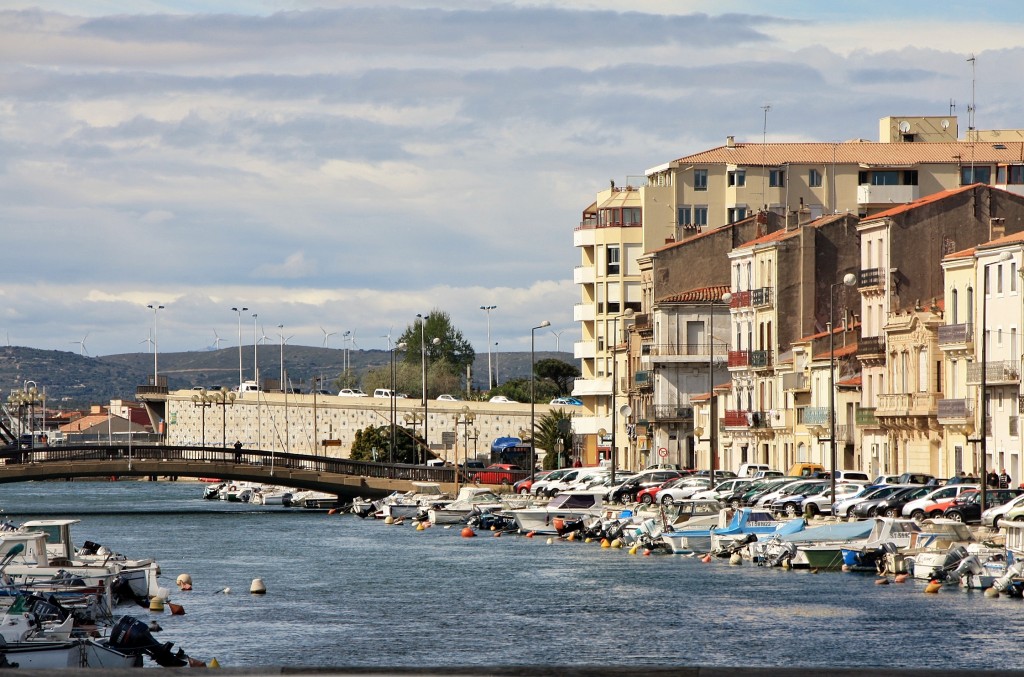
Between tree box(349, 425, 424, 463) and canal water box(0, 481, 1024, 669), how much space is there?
8385cm

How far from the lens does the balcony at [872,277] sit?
10175cm

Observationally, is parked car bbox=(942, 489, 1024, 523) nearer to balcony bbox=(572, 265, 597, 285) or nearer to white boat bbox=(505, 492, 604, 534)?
white boat bbox=(505, 492, 604, 534)

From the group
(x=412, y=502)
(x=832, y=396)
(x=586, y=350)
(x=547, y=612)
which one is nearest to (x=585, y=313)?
(x=586, y=350)

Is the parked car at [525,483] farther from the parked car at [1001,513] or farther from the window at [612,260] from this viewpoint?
the parked car at [1001,513]

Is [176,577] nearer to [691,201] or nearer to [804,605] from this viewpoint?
[804,605]

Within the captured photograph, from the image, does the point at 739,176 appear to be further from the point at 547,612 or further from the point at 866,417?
the point at 547,612

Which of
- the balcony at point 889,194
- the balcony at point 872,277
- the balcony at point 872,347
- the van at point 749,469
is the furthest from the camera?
the balcony at point 889,194

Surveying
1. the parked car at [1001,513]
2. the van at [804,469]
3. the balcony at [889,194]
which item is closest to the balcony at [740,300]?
the van at [804,469]

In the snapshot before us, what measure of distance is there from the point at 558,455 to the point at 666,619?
89885 millimetres

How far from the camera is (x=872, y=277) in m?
103

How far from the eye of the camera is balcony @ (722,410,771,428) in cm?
11162

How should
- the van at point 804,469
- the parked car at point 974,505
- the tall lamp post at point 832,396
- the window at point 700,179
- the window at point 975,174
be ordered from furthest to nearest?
1. the window at point 700,179
2. the window at point 975,174
3. the van at point 804,469
4. the tall lamp post at point 832,396
5. the parked car at point 974,505

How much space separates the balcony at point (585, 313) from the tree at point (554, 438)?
8.68 m

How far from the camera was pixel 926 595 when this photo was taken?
188 feet
